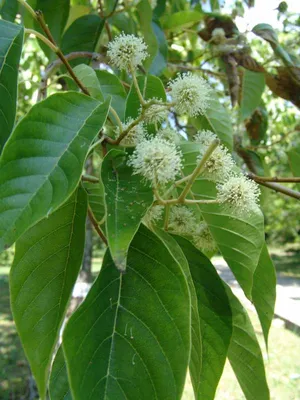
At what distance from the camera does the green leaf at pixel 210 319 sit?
812mm

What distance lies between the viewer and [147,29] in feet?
5.03

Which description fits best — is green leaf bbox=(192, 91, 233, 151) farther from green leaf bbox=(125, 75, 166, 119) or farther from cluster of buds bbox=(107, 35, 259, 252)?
green leaf bbox=(125, 75, 166, 119)

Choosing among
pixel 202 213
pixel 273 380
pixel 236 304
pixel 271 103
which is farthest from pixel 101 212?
pixel 271 103

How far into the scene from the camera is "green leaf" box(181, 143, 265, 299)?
0.79 m

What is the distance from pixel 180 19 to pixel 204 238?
1389 mm

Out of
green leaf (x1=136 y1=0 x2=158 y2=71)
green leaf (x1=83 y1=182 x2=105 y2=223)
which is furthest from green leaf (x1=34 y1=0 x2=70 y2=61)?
green leaf (x1=83 y1=182 x2=105 y2=223)

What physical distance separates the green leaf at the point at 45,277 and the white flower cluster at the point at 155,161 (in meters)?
0.10

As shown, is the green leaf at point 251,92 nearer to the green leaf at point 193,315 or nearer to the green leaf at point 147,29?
the green leaf at point 147,29

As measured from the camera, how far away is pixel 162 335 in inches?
23.8

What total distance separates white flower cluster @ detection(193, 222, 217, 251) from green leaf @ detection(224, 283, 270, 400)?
0.30 ft

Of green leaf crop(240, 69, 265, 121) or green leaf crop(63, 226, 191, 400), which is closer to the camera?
green leaf crop(63, 226, 191, 400)

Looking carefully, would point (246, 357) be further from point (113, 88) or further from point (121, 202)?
point (113, 88)

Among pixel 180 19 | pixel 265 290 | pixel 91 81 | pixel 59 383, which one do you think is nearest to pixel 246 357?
pixel 265 290

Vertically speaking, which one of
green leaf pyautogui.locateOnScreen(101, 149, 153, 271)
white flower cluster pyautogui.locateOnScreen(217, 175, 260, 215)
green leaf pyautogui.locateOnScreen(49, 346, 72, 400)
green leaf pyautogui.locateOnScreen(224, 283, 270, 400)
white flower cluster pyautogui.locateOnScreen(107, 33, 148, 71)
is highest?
white flower cluster pyautogui.locateOnScreen(107, 33, 148, 71)
